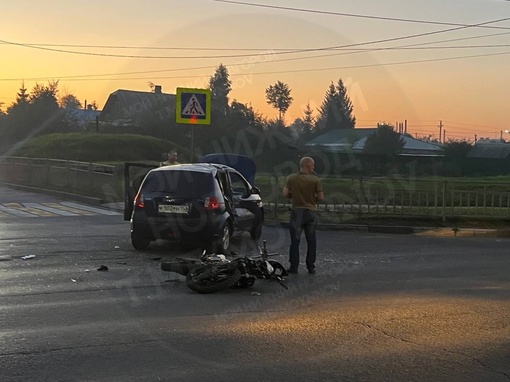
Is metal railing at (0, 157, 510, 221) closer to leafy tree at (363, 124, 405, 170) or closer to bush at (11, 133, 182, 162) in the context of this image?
bush at (11, 133, 182, 162)

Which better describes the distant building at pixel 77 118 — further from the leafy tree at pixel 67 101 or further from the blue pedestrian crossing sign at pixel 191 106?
the blue pedestrian crossing sign at pixel 191 106

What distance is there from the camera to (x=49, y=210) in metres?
20.2

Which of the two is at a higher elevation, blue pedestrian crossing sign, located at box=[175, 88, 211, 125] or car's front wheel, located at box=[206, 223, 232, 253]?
blue pedestrian crossing sign, located at box=[175, 88, 211, 125]

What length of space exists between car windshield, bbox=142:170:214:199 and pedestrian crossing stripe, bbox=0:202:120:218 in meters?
7.32

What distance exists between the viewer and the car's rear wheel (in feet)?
39.8

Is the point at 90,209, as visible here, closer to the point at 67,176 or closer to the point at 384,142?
the point at 67,176

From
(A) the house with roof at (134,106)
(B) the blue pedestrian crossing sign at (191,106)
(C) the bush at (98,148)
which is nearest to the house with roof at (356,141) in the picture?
(A) the house with roof at (134,106)

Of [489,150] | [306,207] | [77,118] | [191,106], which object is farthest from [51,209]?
[489,150]

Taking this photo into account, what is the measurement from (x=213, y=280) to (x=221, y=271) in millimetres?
163

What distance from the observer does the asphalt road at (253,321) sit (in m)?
5.46

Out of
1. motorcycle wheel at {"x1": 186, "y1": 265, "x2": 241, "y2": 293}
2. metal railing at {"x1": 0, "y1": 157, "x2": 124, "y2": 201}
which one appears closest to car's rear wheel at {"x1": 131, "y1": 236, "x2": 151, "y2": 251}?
motorcycle wheel at {"x1": 186, "y1": 265, "x2": 241, "y2": 293}

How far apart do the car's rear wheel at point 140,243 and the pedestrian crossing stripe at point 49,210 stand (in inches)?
277

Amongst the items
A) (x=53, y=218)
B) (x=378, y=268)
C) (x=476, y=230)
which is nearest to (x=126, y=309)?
(x=378, y=268)

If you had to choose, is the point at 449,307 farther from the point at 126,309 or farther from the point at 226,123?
the point at 226,123
